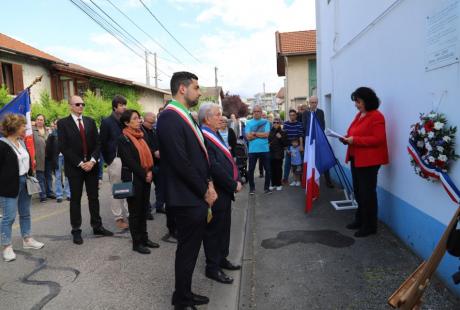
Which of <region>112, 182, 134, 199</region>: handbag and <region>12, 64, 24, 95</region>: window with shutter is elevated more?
<region>12, 64, 24, 95</region>: window with shutter

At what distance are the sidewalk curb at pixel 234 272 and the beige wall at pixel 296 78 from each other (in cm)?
1644

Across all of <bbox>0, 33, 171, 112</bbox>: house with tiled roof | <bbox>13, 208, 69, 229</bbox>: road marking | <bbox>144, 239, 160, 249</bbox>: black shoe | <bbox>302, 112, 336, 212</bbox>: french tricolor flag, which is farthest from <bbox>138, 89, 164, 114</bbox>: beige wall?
<bbox>144, 239, 160, 249</bbox>: black shoe

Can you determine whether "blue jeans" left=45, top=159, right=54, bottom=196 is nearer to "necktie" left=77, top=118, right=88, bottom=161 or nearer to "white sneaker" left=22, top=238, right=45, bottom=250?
"white sneaker" left=22, top=238, right=45, bottom=250

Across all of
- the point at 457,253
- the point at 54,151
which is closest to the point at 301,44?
the point at 54,151

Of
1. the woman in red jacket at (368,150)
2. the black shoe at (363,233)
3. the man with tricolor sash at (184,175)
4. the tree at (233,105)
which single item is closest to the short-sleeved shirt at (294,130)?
the woman in red jacket at (368,150)

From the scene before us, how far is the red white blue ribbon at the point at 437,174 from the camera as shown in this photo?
3324 millimetres

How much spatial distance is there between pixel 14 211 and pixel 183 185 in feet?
9.66

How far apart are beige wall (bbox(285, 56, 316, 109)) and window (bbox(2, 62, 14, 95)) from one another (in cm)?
1513

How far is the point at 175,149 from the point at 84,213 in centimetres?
501

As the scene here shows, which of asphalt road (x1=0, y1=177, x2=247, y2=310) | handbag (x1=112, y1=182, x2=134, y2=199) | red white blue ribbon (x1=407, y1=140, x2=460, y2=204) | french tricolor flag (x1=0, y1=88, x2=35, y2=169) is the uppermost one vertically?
french tricolor flag (x1=0, y1=88, x2=35, y2=169)

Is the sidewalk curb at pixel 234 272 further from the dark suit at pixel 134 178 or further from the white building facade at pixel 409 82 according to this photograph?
the white building facade at pixel 409 82

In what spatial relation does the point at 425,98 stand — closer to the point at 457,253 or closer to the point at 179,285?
the point at 457,253

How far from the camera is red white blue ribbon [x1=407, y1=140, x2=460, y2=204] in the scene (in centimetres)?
332

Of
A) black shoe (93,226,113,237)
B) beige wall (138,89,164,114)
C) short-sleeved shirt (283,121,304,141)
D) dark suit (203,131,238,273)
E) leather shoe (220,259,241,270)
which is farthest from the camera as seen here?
beige wall (138,89,164,114)
